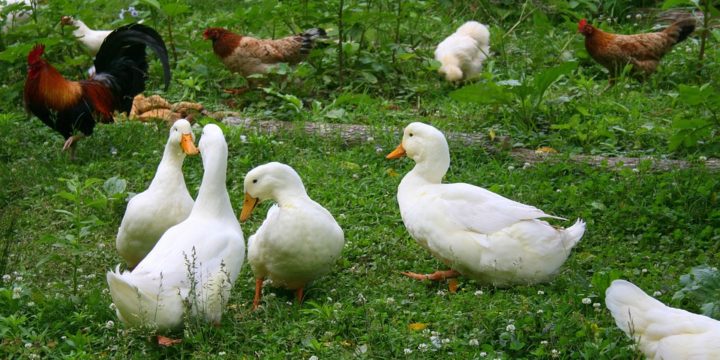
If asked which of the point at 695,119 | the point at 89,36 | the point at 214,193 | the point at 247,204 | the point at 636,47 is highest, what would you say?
the point at 214,193

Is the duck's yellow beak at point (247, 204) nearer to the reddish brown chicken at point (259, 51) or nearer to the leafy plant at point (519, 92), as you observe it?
the leafy plant at point (519, 92)

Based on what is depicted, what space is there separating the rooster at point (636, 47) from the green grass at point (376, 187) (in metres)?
0.18

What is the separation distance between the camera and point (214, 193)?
508cm

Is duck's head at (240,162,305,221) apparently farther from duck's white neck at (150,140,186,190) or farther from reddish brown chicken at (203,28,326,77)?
reddish brown chicken at (203,28,326,77)

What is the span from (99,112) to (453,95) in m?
2.99

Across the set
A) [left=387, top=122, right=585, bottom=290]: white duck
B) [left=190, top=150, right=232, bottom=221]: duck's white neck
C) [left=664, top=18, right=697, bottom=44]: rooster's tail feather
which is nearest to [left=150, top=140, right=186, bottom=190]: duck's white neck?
[left=190, top=150, right=232, bottom=221]: duck's white neck

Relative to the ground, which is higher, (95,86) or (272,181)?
(272,181)

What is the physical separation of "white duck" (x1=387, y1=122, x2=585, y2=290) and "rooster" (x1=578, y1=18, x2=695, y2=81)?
434 cm

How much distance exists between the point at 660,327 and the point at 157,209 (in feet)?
9.66

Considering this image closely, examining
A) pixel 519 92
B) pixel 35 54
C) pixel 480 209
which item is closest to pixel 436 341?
pixel 480 209

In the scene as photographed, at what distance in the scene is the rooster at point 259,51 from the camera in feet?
29.7

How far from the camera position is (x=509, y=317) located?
468 centimetres

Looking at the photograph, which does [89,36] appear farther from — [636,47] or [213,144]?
[636,47]

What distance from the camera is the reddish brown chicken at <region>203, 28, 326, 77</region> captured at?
905 cm
